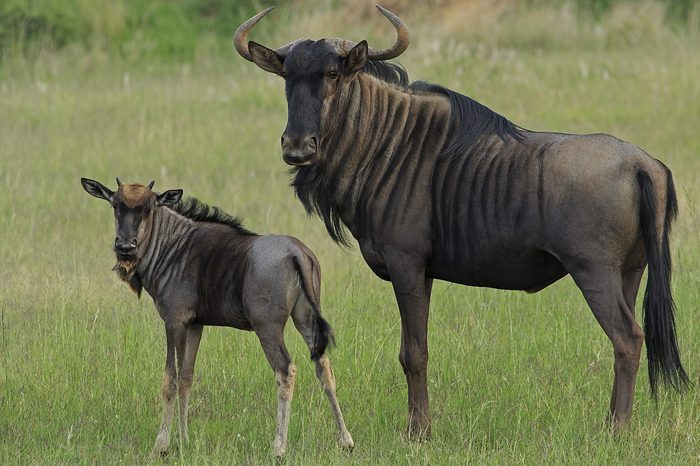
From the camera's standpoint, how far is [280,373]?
263 inches

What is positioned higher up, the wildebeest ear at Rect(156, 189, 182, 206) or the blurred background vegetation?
the blurred background vegetation

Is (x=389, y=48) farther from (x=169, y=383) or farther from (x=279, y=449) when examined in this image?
(x=279, y=449)

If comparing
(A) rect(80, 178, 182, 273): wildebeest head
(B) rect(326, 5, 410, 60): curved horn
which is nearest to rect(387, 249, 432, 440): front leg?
(B) rect(326, 5, 410, 60): curved horn

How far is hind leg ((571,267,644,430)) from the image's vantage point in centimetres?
677

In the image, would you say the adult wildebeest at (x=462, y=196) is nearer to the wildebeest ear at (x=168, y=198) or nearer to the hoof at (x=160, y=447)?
the wildebeest ear at (x=168, y=198)

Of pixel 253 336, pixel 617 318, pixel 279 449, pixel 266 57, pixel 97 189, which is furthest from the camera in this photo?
pixel 253 336

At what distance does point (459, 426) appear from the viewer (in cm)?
Answer: 738

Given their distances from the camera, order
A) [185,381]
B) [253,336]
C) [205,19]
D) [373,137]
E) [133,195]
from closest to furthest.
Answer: [133,195]
[185,381]
[373,137]
[253,336]
[205,19]

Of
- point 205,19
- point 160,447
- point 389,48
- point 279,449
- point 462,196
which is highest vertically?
point 205,19

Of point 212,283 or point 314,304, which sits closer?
point 314,304

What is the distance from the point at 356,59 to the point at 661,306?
6.87 feet

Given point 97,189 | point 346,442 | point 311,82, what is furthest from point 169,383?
point 311,82

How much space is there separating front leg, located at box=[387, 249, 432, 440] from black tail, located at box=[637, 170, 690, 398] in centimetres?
119

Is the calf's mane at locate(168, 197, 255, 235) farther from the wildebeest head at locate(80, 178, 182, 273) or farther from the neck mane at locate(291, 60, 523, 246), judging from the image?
the neck mane at locate(291, 60, 523, 246)
